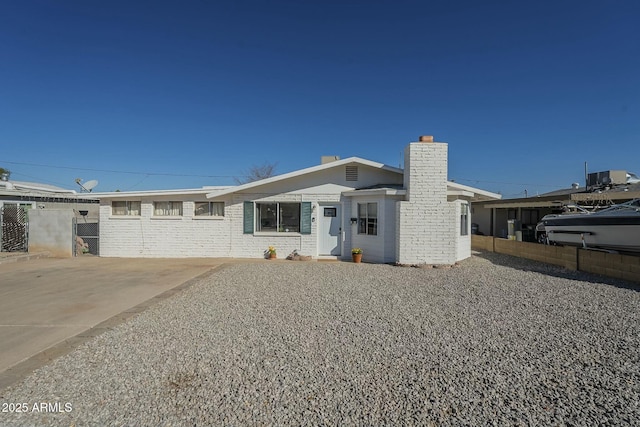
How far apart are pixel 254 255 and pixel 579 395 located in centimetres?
1037

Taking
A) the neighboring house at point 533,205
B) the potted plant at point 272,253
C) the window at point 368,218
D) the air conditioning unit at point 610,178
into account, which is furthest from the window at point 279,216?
the air conditioning unit at point 610,178

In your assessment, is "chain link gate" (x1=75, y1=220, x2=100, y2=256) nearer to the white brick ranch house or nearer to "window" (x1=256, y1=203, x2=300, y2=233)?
the white brick ranch house

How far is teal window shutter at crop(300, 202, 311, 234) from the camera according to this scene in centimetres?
1189

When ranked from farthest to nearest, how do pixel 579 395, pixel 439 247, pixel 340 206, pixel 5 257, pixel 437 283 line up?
pixel 340 206, pixel 5 257, pixel 439 247, pixel 437 283, pixel 579 395

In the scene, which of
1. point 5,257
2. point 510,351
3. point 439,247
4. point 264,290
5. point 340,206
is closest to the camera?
point 510,351

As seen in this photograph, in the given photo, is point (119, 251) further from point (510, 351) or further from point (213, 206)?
point (510, 351)

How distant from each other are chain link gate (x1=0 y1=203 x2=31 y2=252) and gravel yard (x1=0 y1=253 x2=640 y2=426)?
Result: 37.2 feet

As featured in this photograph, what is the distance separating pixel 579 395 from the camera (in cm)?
286

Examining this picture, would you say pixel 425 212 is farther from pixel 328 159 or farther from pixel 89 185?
pixel 89 185

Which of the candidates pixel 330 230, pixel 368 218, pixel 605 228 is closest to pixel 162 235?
pixel 330 230

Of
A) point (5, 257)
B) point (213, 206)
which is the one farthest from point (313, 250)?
point (5, 257)

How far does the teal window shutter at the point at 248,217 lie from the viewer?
1195 centimetres

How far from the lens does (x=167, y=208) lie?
12273 mm

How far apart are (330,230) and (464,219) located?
499cm
